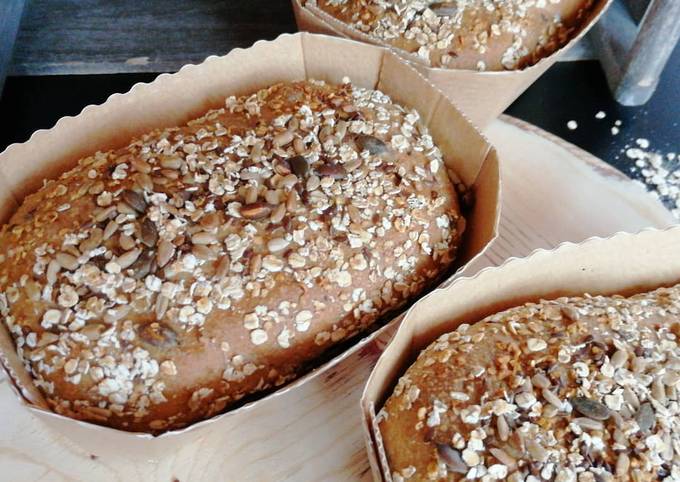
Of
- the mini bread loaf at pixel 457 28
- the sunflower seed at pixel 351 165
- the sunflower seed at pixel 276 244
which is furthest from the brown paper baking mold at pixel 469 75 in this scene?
the sunflower seed at pixel 276 244

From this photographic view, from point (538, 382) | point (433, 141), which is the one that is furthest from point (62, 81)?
point (538, 382)

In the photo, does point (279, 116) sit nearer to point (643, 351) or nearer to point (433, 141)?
point (433, 141)

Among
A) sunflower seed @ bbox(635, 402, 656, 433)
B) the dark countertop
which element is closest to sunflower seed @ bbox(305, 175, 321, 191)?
sunflower seed @ bbox(635, 402, 656, 433)

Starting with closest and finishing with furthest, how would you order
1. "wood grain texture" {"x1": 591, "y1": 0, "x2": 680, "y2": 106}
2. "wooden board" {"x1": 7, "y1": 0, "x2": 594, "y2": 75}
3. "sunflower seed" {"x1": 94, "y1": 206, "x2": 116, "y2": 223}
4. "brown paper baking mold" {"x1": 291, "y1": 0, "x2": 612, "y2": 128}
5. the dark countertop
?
"sunflower seed" {"x1": 94, "y1": 206, "x2": 116, "y2": 223}
"brown paper baking mold" {"x1": 291, "y1": 0, "x2": 612, "y2": 128}
"wood grain texture" {"x1": 591, "y1": 0, "x2": 680, "y2": 106}
the dark countertop
"wooden board" {"x1": 7, "y1": 0, "x2": 594, "y2": 75}

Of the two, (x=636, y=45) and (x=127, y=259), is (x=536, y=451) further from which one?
(x=636, y=45)

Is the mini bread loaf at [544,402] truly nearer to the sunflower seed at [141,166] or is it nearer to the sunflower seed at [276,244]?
the sunflower seed at [276,244]

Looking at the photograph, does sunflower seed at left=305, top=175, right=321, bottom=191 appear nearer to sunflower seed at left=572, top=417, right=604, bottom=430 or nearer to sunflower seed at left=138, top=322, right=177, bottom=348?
sunflower seed at left=138, top=322, right=177, bottom=348
